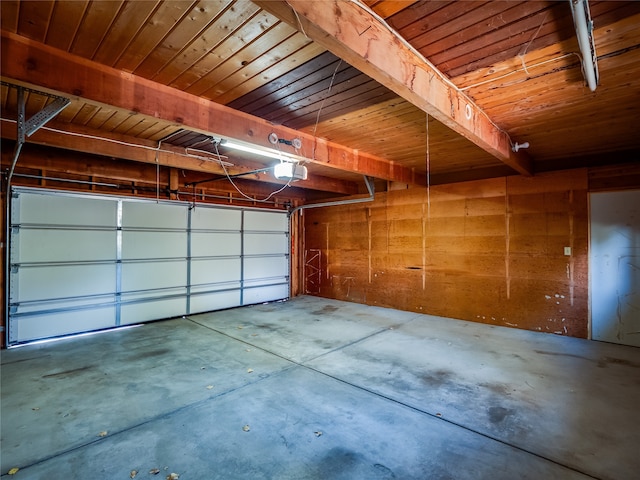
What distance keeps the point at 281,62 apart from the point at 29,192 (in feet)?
14.0

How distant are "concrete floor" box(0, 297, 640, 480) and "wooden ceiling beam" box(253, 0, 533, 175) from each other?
2.28 meters

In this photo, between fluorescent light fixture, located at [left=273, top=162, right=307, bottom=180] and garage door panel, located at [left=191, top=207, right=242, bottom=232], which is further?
garage door panel, located at [left=191, top=207, right=242, bottom=232]

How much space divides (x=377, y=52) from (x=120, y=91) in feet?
5.85

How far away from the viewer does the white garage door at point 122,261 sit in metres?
4.20

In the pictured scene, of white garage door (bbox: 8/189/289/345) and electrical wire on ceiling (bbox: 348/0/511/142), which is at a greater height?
electrical wire on ceiling (bbox: 348/0/511/142)

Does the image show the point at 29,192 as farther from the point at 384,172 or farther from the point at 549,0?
the point at 549,0

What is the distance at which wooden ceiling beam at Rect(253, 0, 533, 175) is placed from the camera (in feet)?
4.26

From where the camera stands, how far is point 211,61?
207cm

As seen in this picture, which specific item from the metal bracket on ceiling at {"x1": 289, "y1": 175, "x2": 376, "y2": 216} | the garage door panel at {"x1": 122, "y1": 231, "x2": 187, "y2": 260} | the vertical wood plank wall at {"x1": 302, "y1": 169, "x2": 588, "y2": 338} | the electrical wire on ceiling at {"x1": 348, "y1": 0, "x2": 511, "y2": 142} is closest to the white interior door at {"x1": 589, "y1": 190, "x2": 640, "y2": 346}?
the vertical wood plank wall at {"x1": 302, "y1": 169, "x2": 588, "y2": 338}

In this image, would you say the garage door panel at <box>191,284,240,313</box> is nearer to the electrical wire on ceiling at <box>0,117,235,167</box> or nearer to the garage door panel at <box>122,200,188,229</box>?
the garage door panel at <box>122,200,188,229</box>

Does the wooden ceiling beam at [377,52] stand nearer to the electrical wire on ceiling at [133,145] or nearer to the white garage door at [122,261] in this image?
the electrical wire on ceiling at [133,145]

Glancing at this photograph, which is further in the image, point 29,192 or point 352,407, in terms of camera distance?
point 29,192

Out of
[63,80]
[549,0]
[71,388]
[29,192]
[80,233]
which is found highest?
[549,0]

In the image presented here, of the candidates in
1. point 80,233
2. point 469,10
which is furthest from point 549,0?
point 80,233
